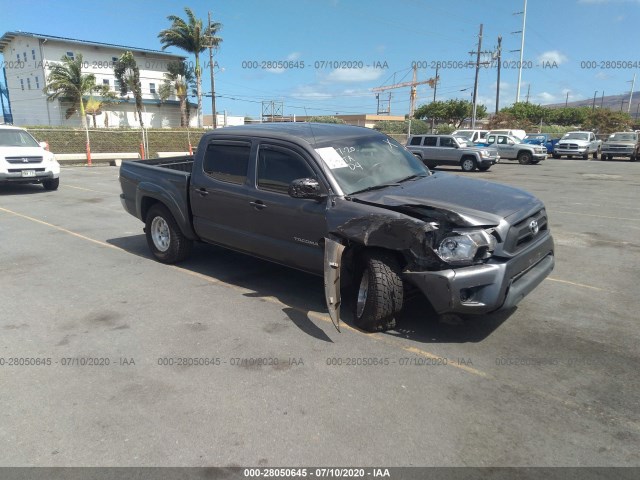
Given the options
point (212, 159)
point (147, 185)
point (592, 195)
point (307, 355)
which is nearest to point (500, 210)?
point (307, 355)

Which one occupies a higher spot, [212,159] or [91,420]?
[212,159]

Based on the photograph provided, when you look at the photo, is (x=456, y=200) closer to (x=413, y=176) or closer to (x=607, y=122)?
(x=413, y=176)

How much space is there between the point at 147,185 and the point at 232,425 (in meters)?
4.31

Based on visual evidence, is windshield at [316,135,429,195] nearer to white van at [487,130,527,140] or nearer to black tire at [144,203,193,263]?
black tire at [144,203,193,263]

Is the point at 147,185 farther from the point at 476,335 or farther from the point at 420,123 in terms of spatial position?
the point at 420,123

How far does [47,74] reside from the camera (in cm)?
4694

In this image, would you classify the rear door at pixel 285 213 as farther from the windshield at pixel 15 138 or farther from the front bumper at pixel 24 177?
the windshield at pixel 15 138

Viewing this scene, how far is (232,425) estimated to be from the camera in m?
2.95

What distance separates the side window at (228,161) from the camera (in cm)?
523

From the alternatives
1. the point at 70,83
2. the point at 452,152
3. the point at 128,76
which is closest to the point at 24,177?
the point at 452,152

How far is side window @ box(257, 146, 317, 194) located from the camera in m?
4.68

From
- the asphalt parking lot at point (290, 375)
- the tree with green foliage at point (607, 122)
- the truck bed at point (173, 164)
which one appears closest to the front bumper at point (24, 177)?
the truck bed at point (173, 164)

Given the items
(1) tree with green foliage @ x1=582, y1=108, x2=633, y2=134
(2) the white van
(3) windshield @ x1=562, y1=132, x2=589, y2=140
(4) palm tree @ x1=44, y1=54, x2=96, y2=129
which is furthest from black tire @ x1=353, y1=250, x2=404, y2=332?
(1) tree with green foliage @ x1=582, y1=108, x2=633, y2=134

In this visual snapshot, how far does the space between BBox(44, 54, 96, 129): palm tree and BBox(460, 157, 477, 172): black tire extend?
33.3 m
